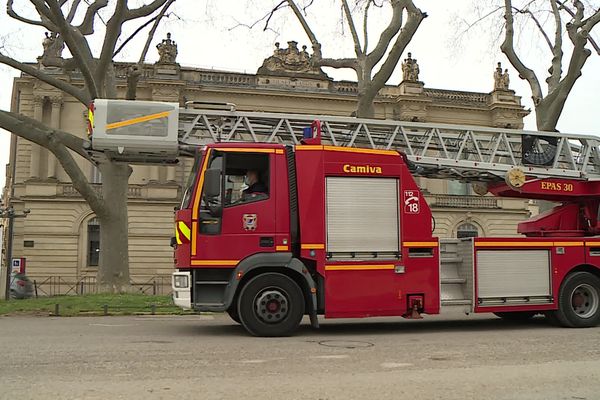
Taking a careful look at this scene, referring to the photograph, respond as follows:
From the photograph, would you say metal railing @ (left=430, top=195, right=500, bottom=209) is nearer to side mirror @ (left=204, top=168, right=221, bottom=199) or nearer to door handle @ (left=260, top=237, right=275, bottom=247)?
door handle @ (left=260, top=237, right=275, bottom=247)

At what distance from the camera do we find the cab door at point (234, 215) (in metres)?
9.48

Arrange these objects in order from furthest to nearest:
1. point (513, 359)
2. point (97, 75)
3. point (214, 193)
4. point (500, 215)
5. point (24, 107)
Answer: point (500, 215)
point (24, 107)
point (97, 75)
point (214, 193)
point (513, 359)

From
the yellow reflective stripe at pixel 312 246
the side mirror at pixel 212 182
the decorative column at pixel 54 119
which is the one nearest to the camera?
the side mirror at pixel 212 182

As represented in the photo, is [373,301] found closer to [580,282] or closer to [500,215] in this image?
[580,282]

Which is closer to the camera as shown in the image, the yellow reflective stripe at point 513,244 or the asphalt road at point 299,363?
the asphalt road at point 299,363

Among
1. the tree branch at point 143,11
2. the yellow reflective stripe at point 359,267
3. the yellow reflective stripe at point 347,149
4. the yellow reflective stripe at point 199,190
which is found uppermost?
the tree branch at point 143,11

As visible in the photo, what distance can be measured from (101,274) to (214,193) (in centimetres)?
1106

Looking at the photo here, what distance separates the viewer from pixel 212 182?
9281 millimetres

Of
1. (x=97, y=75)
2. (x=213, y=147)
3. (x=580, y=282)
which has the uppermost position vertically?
(x=97, y=75)

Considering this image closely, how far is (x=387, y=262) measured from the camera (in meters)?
10.0

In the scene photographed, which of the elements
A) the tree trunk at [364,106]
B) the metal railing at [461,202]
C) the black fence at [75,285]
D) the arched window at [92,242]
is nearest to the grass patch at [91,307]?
the tree trunk at [364,106]

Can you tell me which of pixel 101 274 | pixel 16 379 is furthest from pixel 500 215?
pixel 16 379

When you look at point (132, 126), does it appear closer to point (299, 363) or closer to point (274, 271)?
point (274, 271)

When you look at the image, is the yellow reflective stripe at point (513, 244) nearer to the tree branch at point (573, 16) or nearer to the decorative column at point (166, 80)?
the tree branch at point (573, 16)
